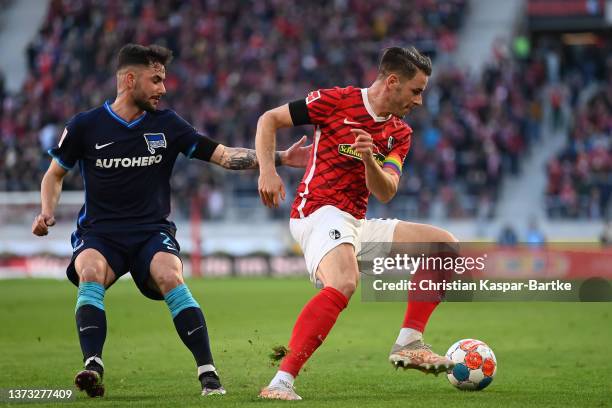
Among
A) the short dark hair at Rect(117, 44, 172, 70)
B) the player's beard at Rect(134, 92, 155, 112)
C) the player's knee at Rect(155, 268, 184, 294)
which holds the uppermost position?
the short dark hair at Rect(117, 44, 172, 70)

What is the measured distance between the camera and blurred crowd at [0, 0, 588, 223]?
28609 mm

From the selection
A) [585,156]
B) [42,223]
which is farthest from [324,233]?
[585,156]

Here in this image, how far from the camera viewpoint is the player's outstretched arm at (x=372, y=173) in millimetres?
6668

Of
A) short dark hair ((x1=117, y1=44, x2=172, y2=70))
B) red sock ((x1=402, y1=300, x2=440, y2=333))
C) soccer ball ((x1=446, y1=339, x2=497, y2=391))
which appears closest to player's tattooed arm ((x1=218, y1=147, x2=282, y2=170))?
short dark hair ((x1=117, y1=44, x2=172, y2=70))

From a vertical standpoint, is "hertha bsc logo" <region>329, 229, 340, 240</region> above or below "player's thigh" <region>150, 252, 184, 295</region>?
above

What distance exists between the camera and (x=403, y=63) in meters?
7.21

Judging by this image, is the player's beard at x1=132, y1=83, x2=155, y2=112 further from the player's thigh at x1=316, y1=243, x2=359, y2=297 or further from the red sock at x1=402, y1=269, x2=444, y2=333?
the red sock at x1=402, y1=269, x2=444, y2=333

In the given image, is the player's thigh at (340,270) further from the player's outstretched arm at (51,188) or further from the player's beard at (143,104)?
the player's outstretched arm at (51,188)

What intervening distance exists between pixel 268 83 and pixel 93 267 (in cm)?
2484

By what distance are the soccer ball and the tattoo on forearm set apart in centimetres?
189

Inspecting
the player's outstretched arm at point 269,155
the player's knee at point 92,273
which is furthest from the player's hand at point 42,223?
the player's outstretched arm at point 269,155

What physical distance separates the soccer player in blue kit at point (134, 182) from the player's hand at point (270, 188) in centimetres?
85

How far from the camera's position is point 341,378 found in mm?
8328

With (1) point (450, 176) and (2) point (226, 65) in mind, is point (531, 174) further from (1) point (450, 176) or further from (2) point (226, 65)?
(2) point (226, 65)
